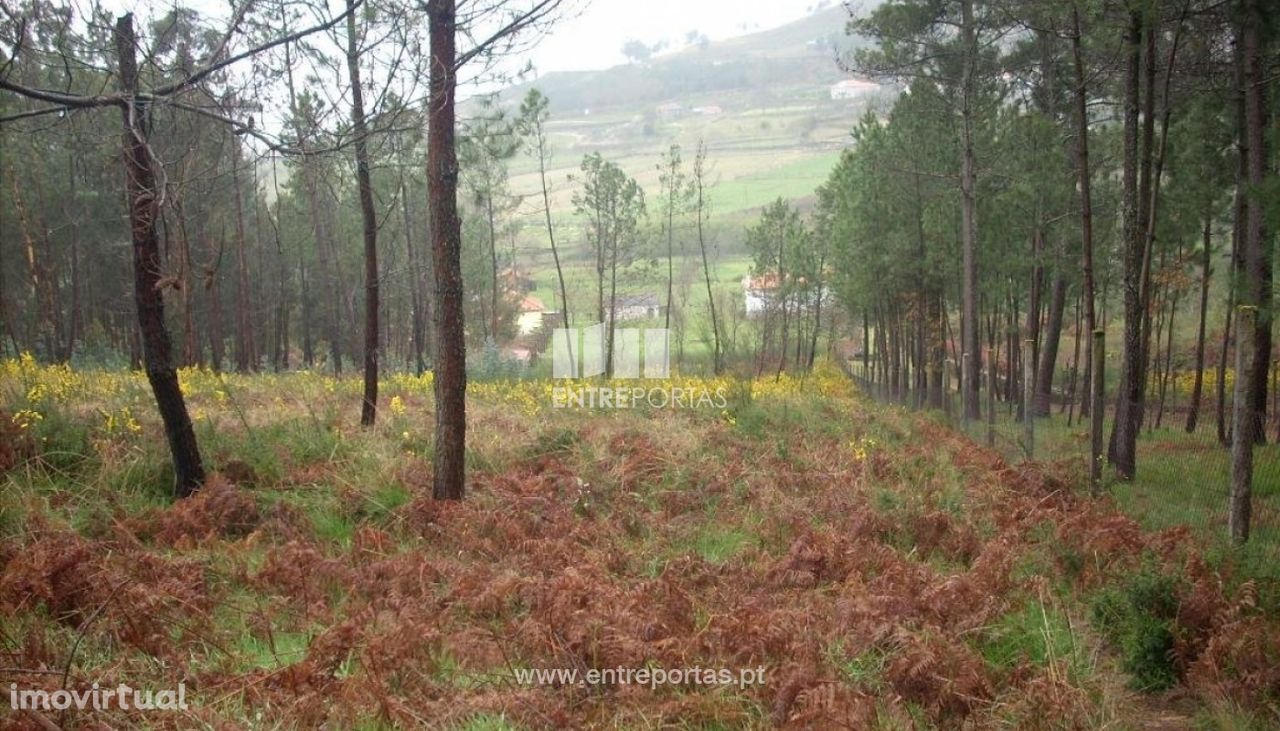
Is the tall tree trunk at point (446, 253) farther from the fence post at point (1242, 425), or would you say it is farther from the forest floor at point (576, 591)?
the fence post at point (1242, 425)

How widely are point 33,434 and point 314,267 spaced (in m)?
31.2

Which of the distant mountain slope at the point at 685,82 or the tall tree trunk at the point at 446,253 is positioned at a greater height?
the distant mountain slope at the point at 685,82

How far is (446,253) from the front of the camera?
705 cm

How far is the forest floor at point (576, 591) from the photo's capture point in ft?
12.9

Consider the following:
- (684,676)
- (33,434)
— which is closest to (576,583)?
(684,676)

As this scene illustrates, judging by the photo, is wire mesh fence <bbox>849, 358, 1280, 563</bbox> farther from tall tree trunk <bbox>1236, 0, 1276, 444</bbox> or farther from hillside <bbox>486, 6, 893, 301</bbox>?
hillside <bbox>486, 6, 893, 301</bbox>

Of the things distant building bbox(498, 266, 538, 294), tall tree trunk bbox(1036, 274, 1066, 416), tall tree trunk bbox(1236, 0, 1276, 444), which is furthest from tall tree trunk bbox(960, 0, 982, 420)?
distant building bbox(498, 266, 538, 294)

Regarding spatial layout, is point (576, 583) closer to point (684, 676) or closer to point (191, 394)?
point (684, 676)

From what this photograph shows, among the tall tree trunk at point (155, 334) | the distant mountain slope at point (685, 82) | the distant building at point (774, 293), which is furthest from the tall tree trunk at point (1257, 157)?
the distant mountain slope at point (685, 82)

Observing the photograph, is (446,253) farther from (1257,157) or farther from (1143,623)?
(1257,157)

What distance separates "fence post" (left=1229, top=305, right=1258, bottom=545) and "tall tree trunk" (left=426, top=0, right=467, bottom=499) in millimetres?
6057

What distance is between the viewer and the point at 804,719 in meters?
3.66

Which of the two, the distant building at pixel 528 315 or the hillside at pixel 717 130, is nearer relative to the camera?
the distant building at pixel 528 315

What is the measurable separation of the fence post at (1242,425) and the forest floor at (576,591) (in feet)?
1.61
